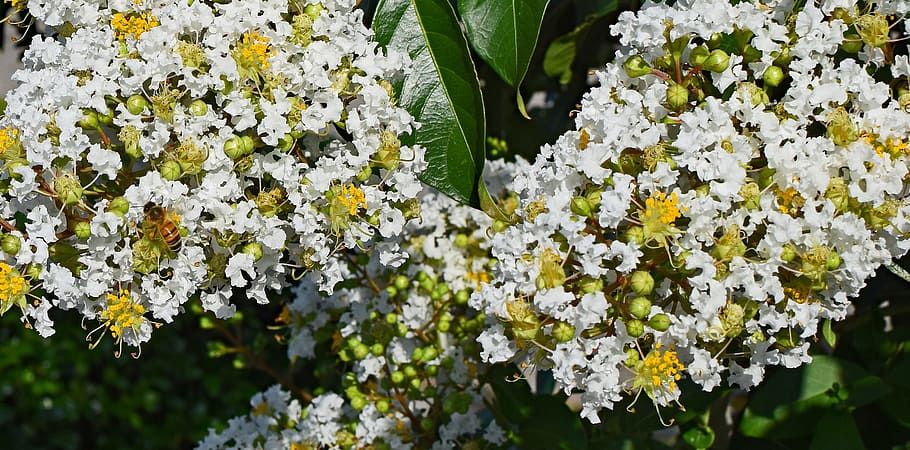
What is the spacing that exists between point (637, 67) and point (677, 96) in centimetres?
5

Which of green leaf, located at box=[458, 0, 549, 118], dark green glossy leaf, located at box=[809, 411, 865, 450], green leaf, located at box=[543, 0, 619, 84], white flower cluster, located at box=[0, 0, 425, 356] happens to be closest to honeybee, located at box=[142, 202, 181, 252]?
white flower cluster, located at box=[0, 0, 425, 356]

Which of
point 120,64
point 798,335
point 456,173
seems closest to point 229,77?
point 120,64

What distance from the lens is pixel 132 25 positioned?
927 millimetres

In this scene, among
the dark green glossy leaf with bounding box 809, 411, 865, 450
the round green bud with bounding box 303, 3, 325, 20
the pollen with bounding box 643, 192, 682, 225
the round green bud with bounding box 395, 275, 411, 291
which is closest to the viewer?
the pollen with bounding box 643, 192, 682, 225

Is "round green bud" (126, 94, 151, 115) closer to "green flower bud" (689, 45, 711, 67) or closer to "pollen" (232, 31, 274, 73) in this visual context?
"pollen" (232, 31, 274, 73)

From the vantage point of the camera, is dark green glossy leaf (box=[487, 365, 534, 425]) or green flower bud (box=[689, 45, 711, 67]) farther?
dark green glossy leaf (box=[487, 365, 534, 425])

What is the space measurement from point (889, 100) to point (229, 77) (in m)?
0.65

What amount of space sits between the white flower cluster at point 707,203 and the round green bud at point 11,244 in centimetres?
44

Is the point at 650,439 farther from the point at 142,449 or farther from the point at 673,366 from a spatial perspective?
the point at 142,449

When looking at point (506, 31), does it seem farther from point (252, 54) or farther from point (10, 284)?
point (10, 284)

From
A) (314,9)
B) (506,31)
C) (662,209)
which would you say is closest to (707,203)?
(662,209)

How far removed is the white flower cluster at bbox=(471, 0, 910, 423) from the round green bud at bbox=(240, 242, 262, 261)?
22 centimetres

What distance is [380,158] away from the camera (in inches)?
37.8

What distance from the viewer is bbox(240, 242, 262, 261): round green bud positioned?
0.92 meters
